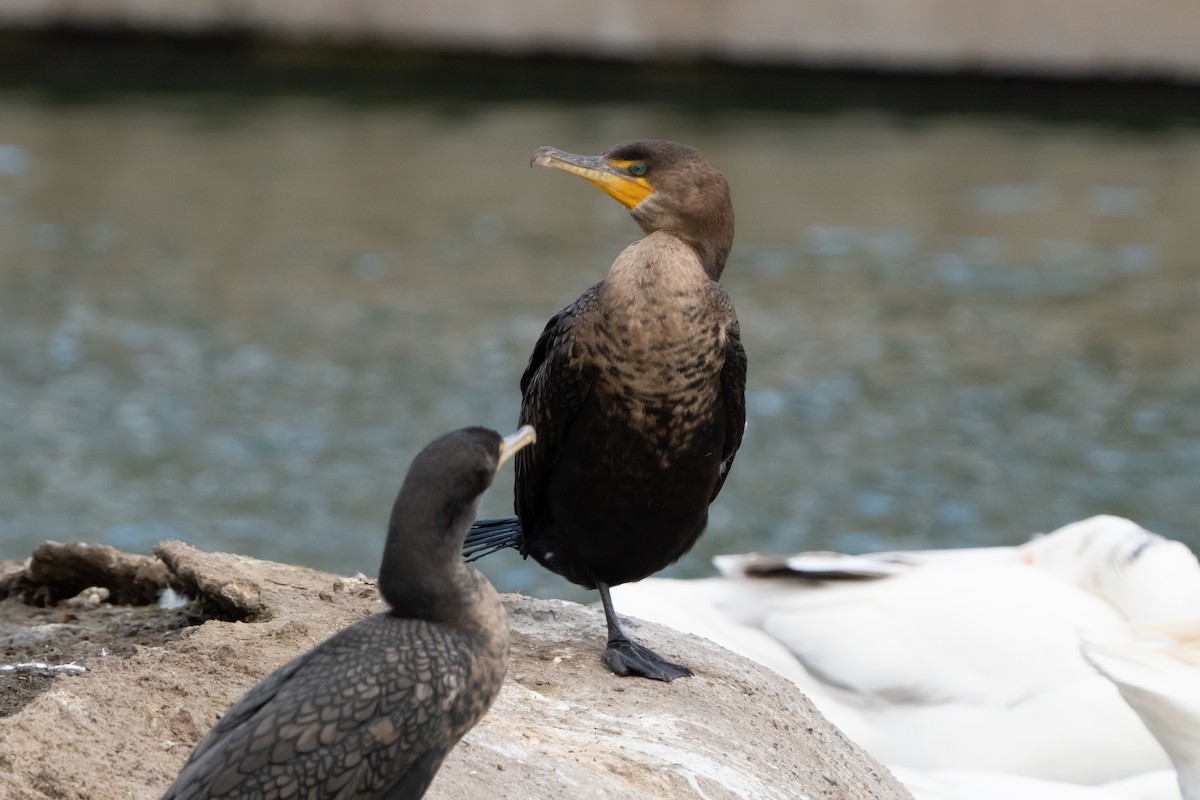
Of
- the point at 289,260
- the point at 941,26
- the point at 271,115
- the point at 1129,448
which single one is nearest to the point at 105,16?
the point at 271,115

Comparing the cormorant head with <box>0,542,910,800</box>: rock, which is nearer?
the cormorant head

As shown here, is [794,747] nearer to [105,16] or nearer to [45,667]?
[45,667]

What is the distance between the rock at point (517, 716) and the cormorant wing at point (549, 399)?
0.38 m

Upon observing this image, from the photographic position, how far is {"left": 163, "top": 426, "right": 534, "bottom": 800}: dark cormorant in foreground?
2436 mm

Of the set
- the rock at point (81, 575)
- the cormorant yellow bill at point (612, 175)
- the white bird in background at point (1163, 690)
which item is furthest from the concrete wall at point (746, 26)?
the cormorant yellow bill at point (612, 175)

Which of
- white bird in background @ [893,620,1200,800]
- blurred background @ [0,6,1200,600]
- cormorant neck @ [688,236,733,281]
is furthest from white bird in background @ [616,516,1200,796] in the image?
blurred background @ [0,6,1200,600]

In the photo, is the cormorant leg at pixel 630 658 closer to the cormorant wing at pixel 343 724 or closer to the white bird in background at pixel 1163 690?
the cormorant wing at pixel 343 724

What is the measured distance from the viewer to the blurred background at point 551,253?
8.14m

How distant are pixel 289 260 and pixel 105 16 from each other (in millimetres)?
4404

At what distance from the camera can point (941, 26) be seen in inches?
527

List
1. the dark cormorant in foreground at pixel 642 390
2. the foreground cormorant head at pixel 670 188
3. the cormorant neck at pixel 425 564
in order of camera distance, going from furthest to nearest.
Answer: the foreground cormorant head at pixel 670 188
the dark cormorant in foreground at pixel 642 390
the cormorant neck at pixel 425 564

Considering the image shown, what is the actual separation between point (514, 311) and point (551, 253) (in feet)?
3.31

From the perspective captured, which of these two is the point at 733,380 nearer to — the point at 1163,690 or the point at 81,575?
the point at 1163,690

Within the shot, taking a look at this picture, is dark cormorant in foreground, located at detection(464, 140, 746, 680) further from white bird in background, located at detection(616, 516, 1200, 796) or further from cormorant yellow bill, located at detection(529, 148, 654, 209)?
white bird in background, located at detection(616, 516, 1200, 796)
